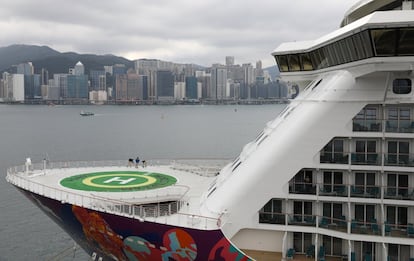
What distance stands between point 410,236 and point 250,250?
496 cm

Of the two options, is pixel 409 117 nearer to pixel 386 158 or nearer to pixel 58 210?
pixel 386 158

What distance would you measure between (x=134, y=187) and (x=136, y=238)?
3.80 meters

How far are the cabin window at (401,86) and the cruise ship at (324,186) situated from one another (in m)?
0.03

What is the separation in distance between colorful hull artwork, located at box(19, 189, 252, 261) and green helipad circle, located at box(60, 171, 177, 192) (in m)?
1.76

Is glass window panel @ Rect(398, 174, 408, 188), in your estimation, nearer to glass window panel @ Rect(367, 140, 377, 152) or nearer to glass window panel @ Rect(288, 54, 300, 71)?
glass window panel @ Rect(367, 140, 377, 152)

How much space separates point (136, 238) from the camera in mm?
15719

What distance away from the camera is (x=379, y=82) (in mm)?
13875

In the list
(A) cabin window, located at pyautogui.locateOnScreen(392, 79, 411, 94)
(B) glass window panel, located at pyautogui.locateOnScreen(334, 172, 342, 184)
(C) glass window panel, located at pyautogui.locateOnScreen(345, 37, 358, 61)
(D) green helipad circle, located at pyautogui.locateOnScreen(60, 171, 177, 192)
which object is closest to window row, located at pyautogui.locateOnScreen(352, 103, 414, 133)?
(A) cabin window, located at pyautogui.locateOnScreen(392, 79, 411, 94)

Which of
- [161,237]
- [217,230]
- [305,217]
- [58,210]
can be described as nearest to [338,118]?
[305,217]

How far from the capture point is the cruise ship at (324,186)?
13.7 metres

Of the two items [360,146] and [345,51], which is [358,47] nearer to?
[345,51]

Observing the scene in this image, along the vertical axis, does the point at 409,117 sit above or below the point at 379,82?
below

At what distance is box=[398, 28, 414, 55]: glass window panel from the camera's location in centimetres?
1194

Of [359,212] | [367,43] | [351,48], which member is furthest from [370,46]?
[359,212]
